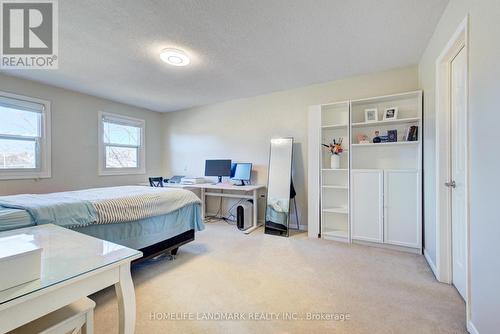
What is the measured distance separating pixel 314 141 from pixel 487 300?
7.86 ft

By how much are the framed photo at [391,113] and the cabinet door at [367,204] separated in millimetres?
710

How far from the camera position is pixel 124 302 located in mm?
1019

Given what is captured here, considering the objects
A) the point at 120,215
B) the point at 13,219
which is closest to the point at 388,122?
the point at 120,215

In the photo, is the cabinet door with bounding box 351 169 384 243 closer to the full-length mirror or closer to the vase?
the vase

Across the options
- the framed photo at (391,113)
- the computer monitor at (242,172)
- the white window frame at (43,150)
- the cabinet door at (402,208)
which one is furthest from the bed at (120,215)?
the framed photo at (391,113)

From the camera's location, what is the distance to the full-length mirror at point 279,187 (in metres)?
3.54

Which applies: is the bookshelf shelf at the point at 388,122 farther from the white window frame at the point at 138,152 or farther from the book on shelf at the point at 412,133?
the white window frame at the point at 138,152

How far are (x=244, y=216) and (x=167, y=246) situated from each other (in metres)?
1.58

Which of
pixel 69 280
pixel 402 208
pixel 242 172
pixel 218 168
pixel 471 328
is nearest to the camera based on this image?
pixel 69 280

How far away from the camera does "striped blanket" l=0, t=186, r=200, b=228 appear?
160 cm

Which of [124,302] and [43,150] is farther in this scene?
[43,150]

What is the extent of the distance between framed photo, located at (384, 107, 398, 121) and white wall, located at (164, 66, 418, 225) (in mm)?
313

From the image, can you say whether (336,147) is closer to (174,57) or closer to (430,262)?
(430,262)

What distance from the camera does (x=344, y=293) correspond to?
189 cm
